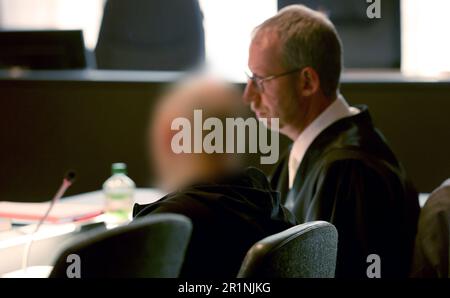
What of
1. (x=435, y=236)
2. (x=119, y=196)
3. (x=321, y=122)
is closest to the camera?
(x=435, y=236)

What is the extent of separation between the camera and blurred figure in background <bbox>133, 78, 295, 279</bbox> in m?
1.33

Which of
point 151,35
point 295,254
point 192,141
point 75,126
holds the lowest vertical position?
point 75,126

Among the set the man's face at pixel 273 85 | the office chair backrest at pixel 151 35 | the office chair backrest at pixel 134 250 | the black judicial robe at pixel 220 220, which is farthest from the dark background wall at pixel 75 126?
the office chair backrest at pixel 134 250

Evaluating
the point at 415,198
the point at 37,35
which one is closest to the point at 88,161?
the point at 37,35

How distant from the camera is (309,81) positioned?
1940 millimetres

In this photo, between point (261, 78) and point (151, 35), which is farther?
point (151, 35)

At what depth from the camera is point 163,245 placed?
1.29m

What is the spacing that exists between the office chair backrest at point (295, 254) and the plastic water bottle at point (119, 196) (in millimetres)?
758

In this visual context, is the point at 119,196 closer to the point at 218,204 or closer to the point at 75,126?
the point at 218,204

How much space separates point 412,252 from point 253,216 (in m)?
0.57

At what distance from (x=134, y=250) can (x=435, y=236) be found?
2.29 feet

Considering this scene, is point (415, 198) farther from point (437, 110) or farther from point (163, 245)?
point (437, 110)

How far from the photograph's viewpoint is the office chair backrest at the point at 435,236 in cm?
164

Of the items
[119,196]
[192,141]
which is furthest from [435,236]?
[119,196]
